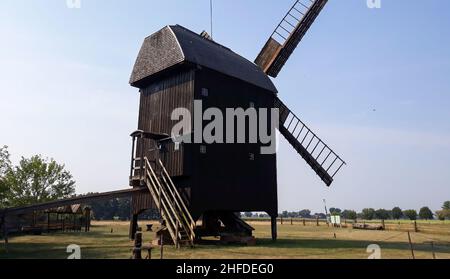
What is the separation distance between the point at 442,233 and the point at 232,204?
19.2 meters

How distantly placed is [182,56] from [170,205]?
7.08 metres

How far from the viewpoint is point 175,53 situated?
17094 mm

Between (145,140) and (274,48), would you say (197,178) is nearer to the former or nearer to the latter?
(145,140)

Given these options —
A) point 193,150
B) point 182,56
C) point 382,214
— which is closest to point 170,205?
point 193,150

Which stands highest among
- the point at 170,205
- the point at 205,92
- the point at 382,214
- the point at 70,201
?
the point at 205,92

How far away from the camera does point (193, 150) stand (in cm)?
1667

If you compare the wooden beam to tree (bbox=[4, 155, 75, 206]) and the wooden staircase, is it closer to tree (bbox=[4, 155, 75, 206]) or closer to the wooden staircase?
the wooden staircase

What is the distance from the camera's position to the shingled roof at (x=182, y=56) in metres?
17.1

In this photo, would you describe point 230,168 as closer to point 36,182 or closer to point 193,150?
point 193,150

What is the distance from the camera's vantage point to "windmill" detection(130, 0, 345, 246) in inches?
645

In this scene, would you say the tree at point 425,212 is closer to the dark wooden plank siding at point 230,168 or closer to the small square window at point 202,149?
the dark wooden plank siding at point 230,168

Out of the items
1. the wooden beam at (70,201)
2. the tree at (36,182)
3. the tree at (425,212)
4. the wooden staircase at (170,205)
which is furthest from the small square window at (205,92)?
the tree at (425,212)
